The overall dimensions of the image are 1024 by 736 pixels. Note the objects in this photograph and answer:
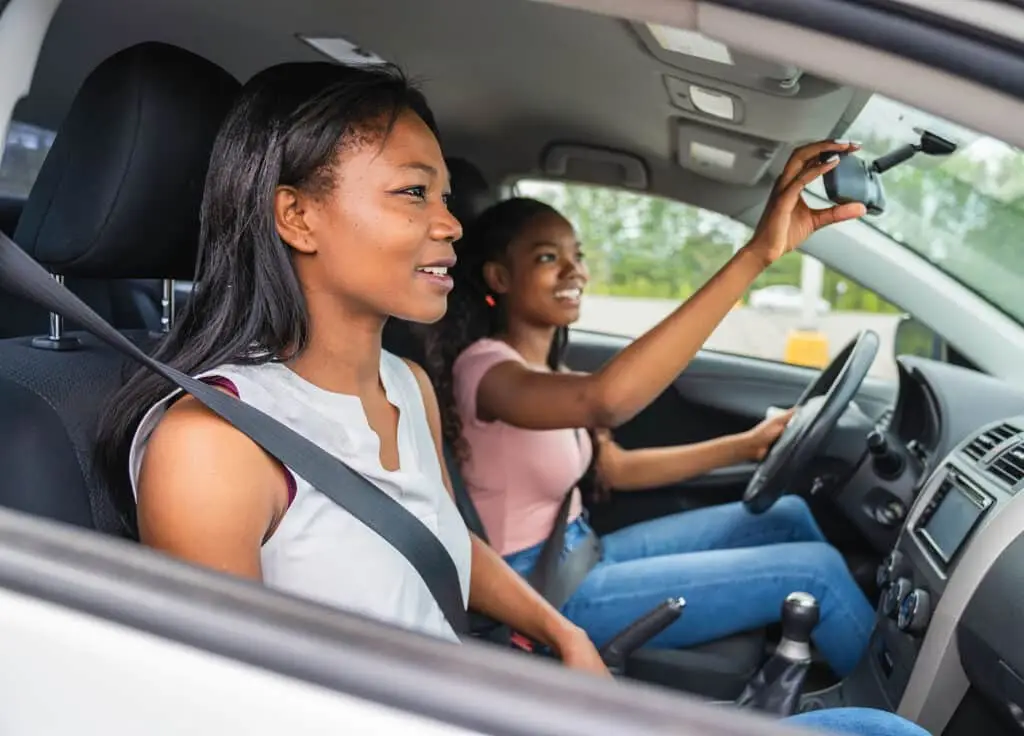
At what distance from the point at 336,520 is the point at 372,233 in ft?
1.14

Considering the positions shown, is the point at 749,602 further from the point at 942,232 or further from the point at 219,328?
the point at 219,328

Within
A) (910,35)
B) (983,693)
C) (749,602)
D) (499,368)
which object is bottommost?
(749,602)

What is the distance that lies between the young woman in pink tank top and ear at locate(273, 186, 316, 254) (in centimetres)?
60

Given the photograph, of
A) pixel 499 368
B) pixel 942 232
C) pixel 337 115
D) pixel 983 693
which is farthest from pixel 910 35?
pixel 942 232

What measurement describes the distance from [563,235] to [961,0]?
1501 millimetres

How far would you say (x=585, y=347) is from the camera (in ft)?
10.1

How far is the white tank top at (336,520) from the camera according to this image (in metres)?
1.22

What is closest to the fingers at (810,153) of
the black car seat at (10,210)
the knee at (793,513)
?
the knee at (793,513)

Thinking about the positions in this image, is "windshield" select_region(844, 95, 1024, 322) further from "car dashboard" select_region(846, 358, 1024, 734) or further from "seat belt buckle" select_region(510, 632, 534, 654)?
"seat belt buckle" select_region(510, 632, 534, 654)

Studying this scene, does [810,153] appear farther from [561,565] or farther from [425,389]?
[561,565]

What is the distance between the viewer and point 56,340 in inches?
59.8

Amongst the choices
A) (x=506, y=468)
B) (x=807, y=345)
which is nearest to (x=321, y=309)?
(x=506, y=468)

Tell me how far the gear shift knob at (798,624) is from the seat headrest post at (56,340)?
1169 millimetres

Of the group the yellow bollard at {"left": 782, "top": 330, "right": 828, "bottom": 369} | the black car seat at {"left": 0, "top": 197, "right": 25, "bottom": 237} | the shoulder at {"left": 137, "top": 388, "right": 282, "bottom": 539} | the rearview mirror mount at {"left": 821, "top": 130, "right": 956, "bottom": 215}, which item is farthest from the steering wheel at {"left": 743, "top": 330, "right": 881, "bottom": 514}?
the yellow bollard at {"left": 782, "top": 330, "right": 828, "bottom": 369}
